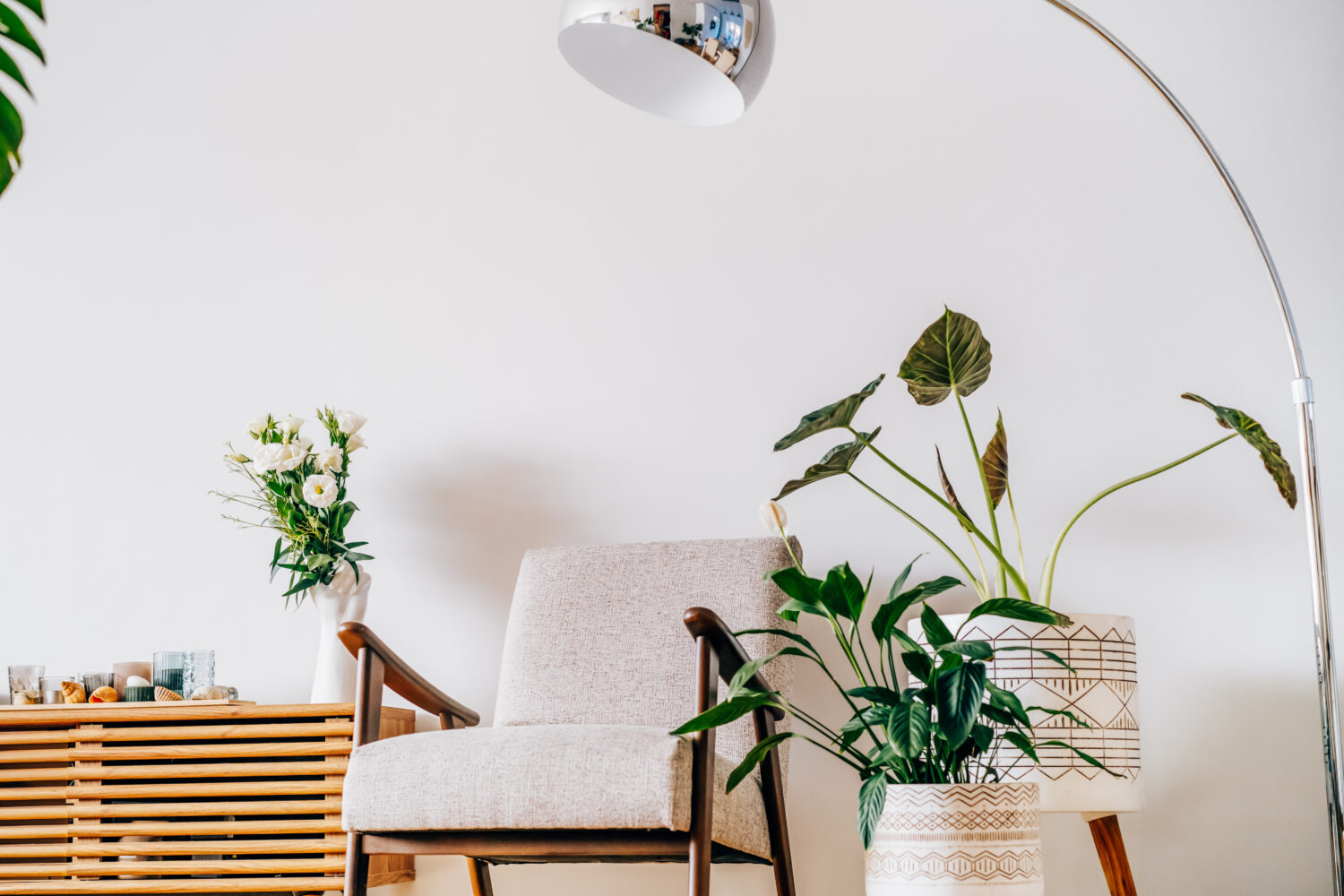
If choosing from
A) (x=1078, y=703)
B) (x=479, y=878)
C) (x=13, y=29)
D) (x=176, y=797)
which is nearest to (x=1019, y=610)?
(x=1078, y=703)

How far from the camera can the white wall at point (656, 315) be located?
2.25 metres

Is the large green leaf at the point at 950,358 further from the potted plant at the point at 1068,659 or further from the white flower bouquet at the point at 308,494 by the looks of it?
the white flower bouquet at the point at 308,494

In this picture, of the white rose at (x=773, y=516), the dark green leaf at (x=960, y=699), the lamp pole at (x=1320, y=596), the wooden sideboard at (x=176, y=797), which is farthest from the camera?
the wooden sideboard at (x=176, y=797)

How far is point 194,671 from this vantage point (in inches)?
92.7

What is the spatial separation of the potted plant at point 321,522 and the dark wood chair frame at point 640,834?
19.0 inches

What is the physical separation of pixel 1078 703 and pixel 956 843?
424 mm

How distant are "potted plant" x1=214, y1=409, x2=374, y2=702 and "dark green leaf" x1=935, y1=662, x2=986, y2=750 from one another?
1.33 meters

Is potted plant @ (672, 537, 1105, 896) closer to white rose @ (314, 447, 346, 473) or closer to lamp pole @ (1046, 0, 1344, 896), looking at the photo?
lamp pole @ (1046, 0, 1344, 896)

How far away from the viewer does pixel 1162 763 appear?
2.17 m

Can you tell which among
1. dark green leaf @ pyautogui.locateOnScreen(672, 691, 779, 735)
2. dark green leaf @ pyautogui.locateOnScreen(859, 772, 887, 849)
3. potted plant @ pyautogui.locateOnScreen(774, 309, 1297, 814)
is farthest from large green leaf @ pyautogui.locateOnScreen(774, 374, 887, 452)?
dark green leaf @ pyautogui.locateOnScreen(859, 772, 887, 849)

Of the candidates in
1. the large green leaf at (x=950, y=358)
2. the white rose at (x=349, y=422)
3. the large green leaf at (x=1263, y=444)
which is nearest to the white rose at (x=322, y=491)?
the white rose at (x=349, y=422)

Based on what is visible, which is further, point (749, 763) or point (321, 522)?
point (321, 522)

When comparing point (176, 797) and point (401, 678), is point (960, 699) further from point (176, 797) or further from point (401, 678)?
point (176, 797)

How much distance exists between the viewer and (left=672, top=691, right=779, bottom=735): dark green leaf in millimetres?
1495
